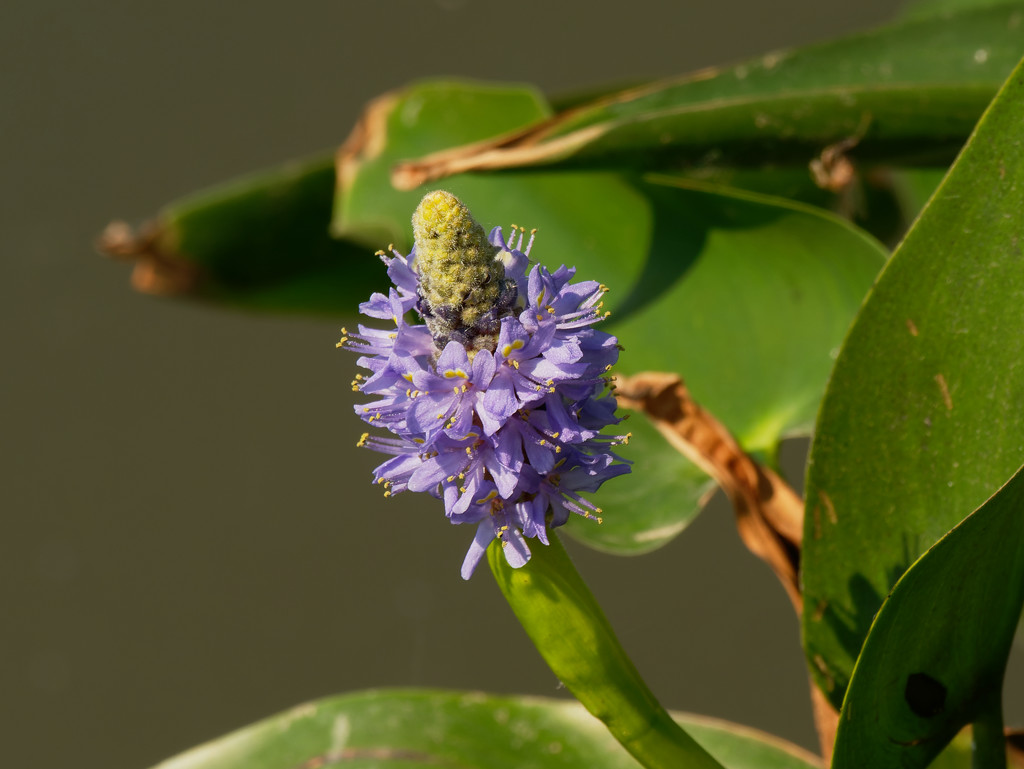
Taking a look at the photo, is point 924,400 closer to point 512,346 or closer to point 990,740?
point 990,740

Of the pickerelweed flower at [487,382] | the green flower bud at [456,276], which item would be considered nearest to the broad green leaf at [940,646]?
the pickerelweed flower at [487,382]

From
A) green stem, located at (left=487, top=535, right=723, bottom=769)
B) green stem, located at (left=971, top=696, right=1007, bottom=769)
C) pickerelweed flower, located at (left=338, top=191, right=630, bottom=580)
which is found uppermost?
pickerelweed flower, located at (left=338, top=191, right=630, bottom=580)

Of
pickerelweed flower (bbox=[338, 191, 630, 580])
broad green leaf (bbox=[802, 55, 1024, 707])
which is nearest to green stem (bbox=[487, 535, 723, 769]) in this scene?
pickerelweed flower (bbox=[338, 191, 630, 580])

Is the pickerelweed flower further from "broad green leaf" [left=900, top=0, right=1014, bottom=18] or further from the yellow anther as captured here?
"broad green leaf" [left=900, top=0, right=1014, bottom=18]

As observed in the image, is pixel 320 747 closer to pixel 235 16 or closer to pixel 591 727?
pixel 591 727

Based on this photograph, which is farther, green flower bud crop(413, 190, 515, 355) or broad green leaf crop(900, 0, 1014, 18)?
broad green leaf crop(900, 0, 1014, 18)

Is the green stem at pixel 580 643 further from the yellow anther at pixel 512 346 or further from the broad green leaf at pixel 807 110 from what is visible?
the broad green leaf at pixel 807 110
